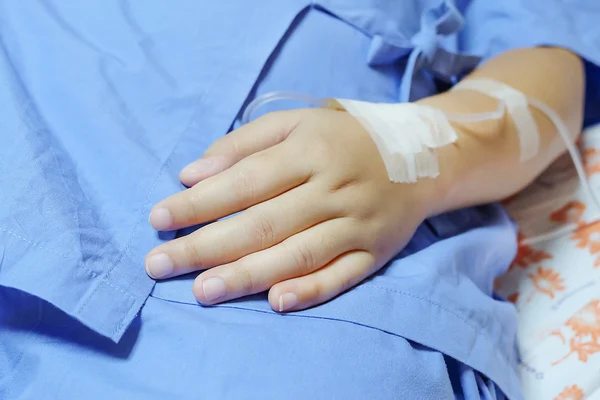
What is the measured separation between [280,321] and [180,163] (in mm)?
202

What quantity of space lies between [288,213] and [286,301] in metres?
0.09

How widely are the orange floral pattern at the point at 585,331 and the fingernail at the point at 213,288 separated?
18.5 inches

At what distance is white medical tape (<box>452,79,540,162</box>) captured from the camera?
717mm

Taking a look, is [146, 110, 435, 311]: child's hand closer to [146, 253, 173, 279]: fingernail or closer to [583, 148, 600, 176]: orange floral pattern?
[146, 253, 173, 279]: fingernail

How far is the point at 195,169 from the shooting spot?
1.82ft

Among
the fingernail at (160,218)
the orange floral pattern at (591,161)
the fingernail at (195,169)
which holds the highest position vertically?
the fingernail at (195,169)

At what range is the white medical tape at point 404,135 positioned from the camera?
0.61m

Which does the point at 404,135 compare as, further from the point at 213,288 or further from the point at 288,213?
the point at 213,288

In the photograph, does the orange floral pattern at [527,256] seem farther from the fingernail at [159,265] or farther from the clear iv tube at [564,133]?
the fingernail at [159,265]

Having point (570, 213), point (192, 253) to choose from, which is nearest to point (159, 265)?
point (192, 253)

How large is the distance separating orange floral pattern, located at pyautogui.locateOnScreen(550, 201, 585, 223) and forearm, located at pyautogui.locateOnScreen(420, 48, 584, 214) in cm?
8

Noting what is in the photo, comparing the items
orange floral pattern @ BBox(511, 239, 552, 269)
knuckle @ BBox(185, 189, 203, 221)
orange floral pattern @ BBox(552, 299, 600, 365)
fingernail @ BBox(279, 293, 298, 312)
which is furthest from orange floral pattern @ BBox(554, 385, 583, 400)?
knuckle @ BBox(185, 189, 203, 221)

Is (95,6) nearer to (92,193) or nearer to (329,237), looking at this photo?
(92,193)

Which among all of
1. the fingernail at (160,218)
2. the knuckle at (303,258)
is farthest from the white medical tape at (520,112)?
the fingernail at (160,218)
